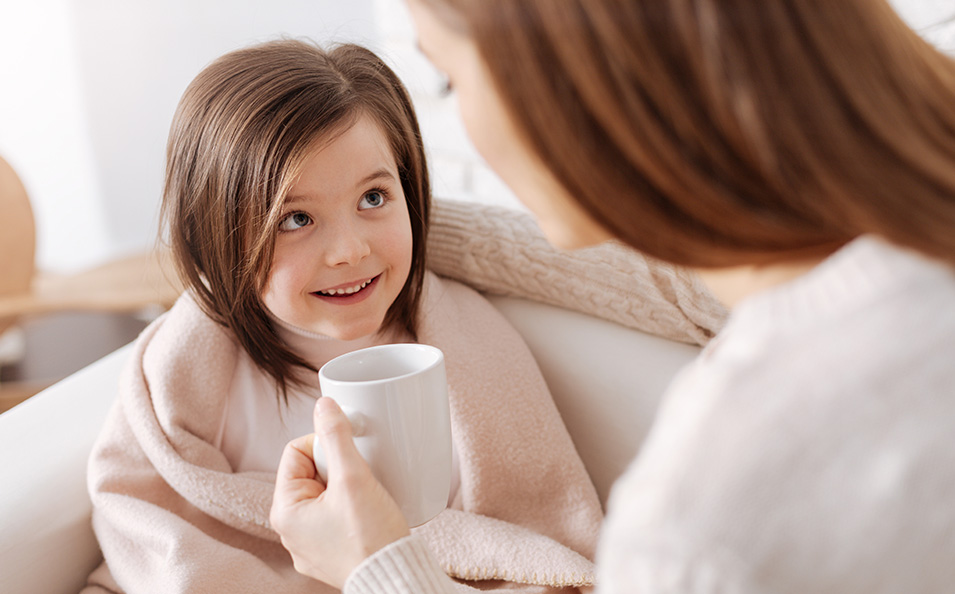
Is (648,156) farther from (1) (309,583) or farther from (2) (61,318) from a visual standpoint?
(2) (61,318)

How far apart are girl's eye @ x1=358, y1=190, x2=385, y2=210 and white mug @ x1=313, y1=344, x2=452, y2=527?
0.27m

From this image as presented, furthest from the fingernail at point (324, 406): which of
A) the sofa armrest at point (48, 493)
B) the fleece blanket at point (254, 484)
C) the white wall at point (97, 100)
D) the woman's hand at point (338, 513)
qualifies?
the white wall at point (97, 100)

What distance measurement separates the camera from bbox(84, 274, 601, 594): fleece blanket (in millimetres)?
980

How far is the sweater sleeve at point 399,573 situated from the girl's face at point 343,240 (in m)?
0.42

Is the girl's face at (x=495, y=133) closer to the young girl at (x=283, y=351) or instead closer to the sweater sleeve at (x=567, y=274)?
the young girl at (x=283, y=351)

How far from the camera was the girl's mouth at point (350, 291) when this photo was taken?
40.4 inches

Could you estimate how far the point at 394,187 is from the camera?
3.40ft

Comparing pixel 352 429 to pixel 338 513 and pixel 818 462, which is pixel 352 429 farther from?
pixel 818 462

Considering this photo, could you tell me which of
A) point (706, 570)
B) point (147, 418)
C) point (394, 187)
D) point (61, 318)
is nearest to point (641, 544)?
point (706, 570)

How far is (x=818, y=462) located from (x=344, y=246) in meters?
0.66

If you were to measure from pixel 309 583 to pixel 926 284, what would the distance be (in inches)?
32.3

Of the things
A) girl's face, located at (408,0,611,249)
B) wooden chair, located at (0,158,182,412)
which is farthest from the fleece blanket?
wooden chair, located at (0,158,182,412)

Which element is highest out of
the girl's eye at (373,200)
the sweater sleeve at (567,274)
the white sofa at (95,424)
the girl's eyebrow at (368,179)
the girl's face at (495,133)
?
the girl's face at (495,133)

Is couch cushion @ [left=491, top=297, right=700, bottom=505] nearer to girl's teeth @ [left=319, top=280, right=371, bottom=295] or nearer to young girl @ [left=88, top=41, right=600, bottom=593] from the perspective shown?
young girl @ [left=88, top=41, right=600, bottom=593]
